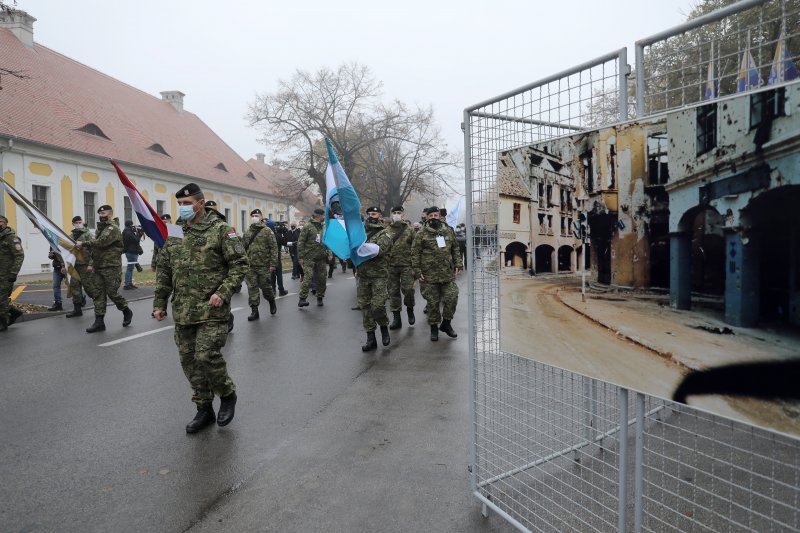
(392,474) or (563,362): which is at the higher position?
(563,362)

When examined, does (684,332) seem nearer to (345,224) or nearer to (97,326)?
(345,224)

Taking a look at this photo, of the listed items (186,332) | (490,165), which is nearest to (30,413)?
(186,332)

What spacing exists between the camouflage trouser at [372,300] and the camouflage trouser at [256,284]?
326cm

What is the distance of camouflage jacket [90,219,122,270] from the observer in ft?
28.1

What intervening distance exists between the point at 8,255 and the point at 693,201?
34.4 ft

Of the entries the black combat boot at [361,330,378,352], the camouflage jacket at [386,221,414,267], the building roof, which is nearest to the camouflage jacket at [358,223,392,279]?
the camouflage jacket at [386,221,414,267]

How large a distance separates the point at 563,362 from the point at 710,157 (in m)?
1.07

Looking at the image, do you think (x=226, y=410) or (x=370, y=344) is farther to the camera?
(x=370, y=344)

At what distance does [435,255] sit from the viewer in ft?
25.3

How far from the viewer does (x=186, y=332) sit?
419cm

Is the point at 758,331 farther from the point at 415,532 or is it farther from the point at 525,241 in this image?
the point at 415,532

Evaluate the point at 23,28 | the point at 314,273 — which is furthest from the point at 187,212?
the point at 23,28

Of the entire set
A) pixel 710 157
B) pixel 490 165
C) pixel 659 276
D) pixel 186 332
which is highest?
pixel 490 165

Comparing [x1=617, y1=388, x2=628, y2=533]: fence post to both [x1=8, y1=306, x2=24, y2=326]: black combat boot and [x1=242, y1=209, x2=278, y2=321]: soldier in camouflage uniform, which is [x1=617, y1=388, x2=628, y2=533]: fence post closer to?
[x1=242, y1=209, x2=278, y2=321]: soldier in camouflage uniform
